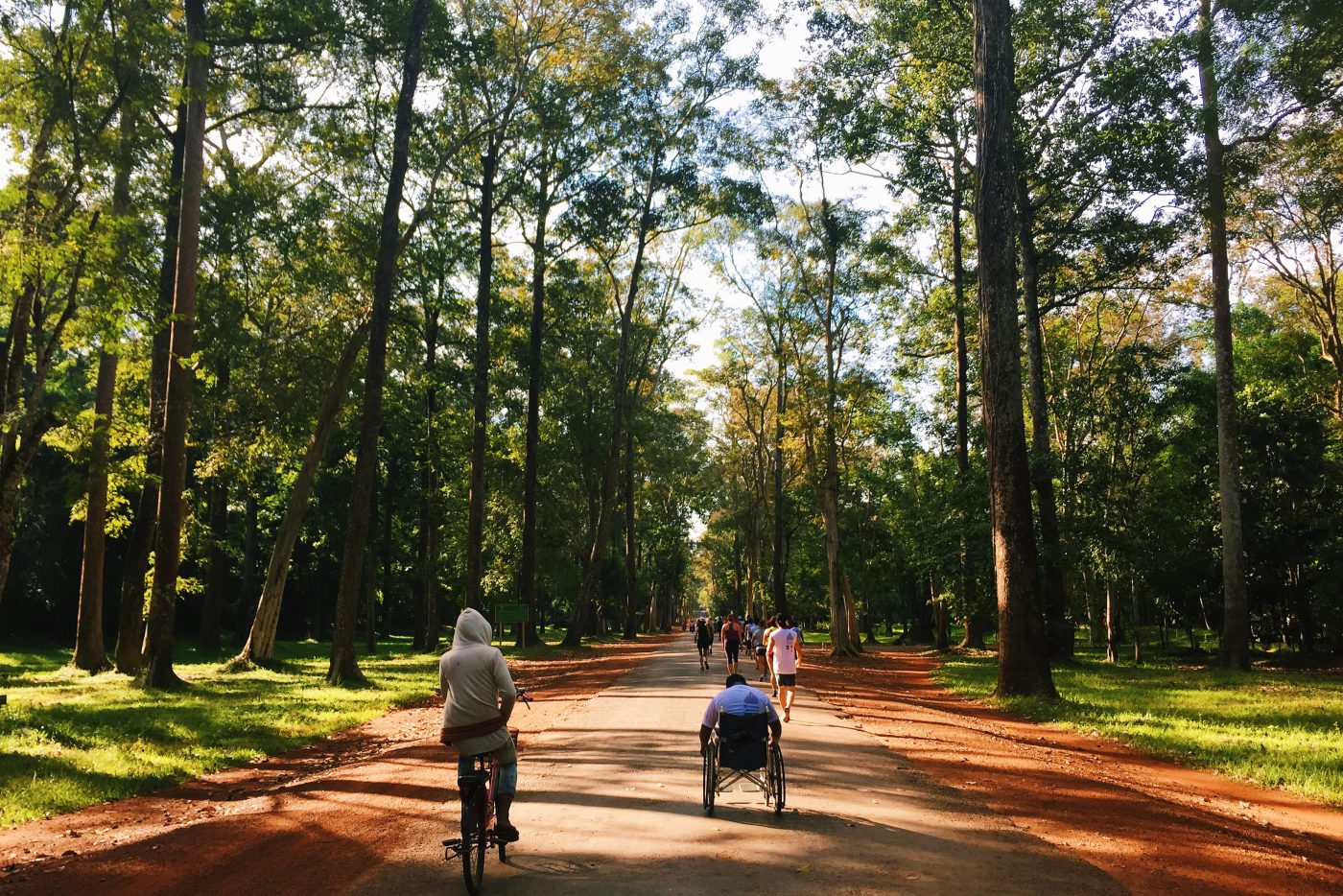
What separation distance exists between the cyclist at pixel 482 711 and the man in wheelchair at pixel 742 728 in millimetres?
1769

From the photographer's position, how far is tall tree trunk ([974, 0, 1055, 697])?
48.0ft

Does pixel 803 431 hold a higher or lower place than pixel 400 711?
higher

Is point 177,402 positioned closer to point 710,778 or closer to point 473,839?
point 710,778

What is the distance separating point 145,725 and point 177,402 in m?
6.99

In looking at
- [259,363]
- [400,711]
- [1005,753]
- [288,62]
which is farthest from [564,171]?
[1005,753]

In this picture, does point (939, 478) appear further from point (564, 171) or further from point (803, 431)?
point (564, 171)

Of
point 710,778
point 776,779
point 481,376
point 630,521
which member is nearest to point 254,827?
point 710,778

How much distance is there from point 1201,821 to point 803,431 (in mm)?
23008

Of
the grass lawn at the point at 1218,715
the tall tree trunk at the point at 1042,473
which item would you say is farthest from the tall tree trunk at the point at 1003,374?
the tall tree trunk at the point at 1042,473

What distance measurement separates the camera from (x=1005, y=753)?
406 inches

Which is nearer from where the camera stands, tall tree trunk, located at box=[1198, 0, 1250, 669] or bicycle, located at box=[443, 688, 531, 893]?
bicycle, located at box=[443, 688, 531, 893]

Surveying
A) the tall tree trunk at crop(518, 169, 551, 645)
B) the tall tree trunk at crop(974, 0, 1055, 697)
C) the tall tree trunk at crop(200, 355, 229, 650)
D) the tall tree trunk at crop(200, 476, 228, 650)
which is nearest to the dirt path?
the tall tree trunk at crop(974, 0, 1055, 697)

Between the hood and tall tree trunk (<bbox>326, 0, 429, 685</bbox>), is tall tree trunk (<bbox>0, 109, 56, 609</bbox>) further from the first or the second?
the hood

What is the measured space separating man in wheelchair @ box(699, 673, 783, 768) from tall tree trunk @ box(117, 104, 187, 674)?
1341 centimetres
